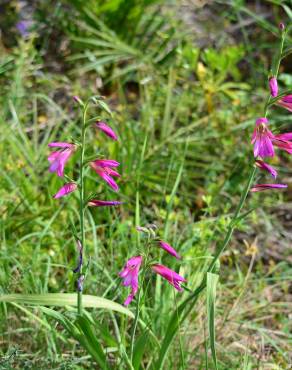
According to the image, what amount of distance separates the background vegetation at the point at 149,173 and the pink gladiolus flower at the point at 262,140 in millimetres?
210

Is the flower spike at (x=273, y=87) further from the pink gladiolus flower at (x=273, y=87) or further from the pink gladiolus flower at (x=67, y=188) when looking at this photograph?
the pink gladiolus flower at (x=67, y=188)

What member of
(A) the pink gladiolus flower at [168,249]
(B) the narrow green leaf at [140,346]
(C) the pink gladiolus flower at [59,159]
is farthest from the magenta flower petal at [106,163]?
(B) the narrow green leaf at [140,346]

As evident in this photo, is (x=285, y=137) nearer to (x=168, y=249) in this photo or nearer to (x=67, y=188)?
(x=168, y=249)

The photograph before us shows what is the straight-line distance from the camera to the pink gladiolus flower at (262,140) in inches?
62.2

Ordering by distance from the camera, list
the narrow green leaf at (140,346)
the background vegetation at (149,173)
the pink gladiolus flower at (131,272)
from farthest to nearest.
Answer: the background vegetation at (149,173)
the narrow green leaf at (140,346)
the pink gladiolus flower at (131,272)

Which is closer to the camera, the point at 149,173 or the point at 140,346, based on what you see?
the point at 140,346

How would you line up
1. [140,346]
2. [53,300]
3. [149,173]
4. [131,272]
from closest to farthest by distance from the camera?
[131,272] → [53,300] → [140,346] → [149,173]

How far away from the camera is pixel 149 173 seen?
3.14m

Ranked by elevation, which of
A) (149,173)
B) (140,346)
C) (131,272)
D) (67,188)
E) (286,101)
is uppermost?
(286,101)

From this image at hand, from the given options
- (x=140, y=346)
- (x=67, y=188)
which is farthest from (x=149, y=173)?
(x=67, y=188)

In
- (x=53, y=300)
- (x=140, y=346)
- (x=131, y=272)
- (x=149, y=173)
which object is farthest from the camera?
(x=149, y=173)

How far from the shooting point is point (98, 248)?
8.77ft

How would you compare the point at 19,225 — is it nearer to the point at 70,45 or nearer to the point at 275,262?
the point at 275,262

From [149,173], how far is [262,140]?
158cm
